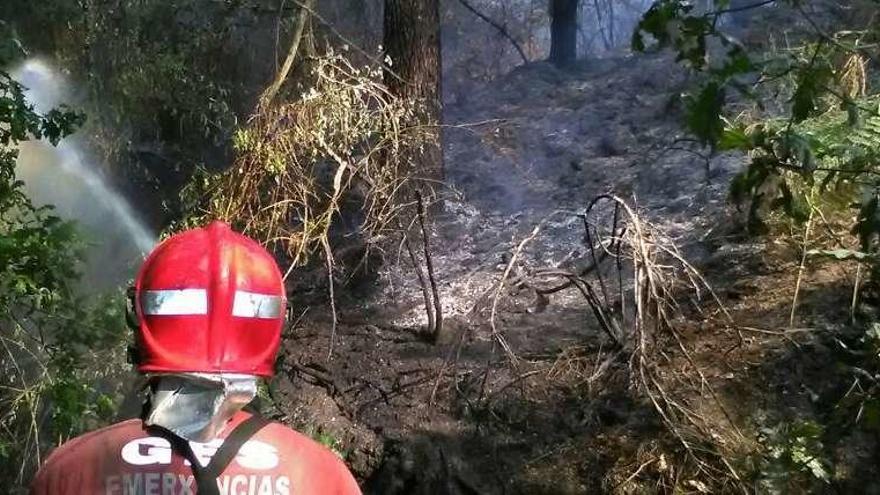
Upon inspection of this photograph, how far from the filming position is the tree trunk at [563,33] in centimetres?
1209

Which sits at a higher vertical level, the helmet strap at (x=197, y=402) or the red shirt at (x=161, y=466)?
the helmet strap at (x=197, y=402)

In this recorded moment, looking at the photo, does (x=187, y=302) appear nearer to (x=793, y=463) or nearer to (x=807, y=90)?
(x=807, y=90)

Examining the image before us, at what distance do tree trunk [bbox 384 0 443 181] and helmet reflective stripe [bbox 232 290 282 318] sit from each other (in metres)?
5.09

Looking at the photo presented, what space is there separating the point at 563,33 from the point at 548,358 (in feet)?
24.8

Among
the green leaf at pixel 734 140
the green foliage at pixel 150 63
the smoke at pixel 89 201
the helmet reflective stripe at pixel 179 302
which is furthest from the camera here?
the smoke at pixel 89 201

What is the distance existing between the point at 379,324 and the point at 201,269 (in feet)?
14.9

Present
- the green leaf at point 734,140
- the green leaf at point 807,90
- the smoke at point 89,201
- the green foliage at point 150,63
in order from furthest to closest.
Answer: the smoke at point 89,201 < the green foliage at point 150,63 < the green leaf at point 734,140 < the green leaf at point 807,90

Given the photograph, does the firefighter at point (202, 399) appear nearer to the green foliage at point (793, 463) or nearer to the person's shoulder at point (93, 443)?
the person's shoulder at point (93, 443)

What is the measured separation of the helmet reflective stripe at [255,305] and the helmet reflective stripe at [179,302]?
0.22ft

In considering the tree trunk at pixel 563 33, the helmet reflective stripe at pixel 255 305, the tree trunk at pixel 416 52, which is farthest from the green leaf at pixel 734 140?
the tree trunk at pixel 563 33

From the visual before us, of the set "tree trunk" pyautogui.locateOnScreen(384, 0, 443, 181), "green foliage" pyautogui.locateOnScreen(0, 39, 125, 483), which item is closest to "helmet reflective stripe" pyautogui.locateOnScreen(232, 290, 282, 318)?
"green foliage" pyautogui.locateOnScreen(0, 39, 125, 483)

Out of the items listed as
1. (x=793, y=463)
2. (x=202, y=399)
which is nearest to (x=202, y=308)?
(x=202, y=399)

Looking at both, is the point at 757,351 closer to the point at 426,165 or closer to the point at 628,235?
the point at 628,235

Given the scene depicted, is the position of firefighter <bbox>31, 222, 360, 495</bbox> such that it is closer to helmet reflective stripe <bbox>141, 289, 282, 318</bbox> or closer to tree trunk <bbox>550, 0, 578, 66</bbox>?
helmet reflective stripe <bbox>141, 289, 282, 318</bbox>
